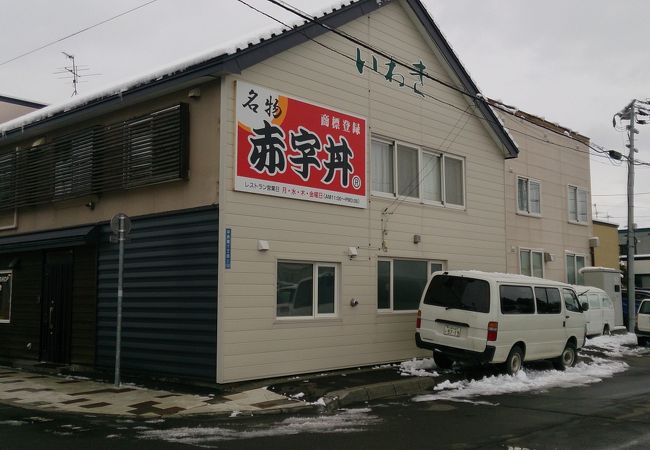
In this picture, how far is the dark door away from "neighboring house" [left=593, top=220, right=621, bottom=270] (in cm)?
1963

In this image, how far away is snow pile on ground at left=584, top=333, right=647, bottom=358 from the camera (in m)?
17.2

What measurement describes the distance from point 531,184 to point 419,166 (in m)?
7.75

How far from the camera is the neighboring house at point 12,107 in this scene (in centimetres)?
2118

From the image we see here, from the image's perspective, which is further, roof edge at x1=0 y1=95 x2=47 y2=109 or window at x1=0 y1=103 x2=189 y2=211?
roof edge at x1=0 y1=95 x2=47 y2=109

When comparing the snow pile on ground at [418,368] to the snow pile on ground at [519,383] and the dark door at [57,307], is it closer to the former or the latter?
the snow pile on ground at [519,383]

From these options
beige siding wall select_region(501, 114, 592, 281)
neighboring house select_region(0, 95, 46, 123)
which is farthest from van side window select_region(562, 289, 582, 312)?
neighboring house select_region(0, 95, 46, 123)

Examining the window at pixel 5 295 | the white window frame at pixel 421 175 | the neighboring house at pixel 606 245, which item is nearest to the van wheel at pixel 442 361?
the white window frame at pixel 421 175

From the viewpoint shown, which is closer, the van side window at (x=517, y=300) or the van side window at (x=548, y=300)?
the van side window at (x=517, y=300)

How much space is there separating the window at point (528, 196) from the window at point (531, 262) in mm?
1371

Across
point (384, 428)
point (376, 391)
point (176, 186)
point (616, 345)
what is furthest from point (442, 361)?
point (616, 345)

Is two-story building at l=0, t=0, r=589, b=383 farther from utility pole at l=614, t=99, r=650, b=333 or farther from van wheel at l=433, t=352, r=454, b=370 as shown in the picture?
utility pole at l=614, t=99, r=650, b=333

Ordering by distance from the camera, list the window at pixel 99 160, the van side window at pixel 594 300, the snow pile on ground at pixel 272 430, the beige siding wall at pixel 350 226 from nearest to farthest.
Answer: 1. the snow pile on ground at pixel 272 430
2. the beige siding wall at pixel 350 226
3. the window at pixel 99 160
4. the van side window at pixel 594 300

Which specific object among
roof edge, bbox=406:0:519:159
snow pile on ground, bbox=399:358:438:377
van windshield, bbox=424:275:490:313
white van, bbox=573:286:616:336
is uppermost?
roof edge, bbox=406:0:519:159

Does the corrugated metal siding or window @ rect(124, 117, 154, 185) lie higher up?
window @ rect(124, 117, 154, 185)
